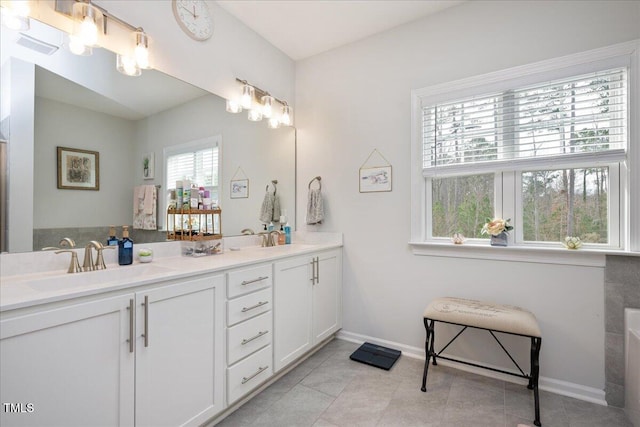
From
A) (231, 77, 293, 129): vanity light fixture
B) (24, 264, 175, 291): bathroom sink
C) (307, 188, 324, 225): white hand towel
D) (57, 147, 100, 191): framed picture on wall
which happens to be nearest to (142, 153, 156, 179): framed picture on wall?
(57, 147, 100, 191): framed picture on wall

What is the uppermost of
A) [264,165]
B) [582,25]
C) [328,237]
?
[582,25]

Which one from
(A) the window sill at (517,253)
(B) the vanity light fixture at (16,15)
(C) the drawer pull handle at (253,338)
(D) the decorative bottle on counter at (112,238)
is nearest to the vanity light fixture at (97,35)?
(B) the vanity light fixture at (16,15)

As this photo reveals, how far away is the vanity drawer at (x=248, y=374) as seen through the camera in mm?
1618

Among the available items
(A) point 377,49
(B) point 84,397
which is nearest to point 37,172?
(B) point 84,397

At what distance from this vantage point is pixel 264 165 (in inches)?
105

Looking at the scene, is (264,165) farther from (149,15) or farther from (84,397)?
(84,397)

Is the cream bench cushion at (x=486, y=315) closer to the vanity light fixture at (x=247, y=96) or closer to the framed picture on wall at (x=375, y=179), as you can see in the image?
the framed picture on wall at (x=375, y=179)


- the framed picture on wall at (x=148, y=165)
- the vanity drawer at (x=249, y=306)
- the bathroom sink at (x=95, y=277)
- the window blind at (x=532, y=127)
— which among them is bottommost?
the vanity drawer at (x=249, y=306)

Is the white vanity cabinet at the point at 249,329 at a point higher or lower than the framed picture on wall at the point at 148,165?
lower

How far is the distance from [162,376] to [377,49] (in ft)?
9.11

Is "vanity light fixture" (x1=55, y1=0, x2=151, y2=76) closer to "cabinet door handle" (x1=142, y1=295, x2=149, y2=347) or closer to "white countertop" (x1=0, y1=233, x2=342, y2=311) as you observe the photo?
"white countertop" (x1=0, y1=233, x2=342, y2=311)

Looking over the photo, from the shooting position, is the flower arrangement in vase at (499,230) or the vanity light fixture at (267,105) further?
the vanity light fixture at (267,105)

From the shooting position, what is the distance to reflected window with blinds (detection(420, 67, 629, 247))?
5.97 feet

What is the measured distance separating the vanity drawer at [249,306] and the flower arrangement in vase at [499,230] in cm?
161
